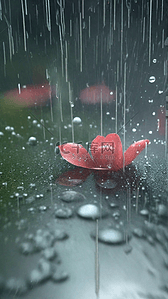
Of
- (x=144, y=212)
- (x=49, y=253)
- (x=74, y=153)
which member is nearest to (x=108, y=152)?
(x=74, y=153)

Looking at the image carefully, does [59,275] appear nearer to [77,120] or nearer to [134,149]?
[134,149]

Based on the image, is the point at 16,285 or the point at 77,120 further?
the point at 77,120

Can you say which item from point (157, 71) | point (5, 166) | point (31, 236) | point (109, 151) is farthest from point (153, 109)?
point (31, 236)

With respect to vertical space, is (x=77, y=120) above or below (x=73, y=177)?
above

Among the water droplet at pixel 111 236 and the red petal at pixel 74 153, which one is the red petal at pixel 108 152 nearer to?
the red petal at pixel 74 153

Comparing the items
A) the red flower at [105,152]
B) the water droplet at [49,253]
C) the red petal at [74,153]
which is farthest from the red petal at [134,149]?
the water droplet at [49,253]

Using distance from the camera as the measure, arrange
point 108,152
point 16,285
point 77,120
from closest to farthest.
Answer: point 16,285, point 108,152, point 77,120

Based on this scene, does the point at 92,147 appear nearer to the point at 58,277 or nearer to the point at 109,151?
the point at 109,151

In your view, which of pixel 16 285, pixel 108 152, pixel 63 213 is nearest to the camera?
pixel 16 285
